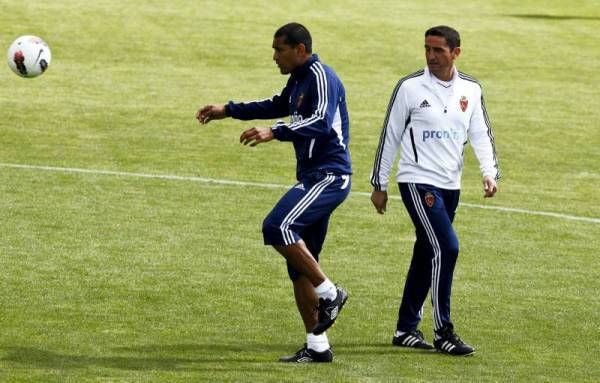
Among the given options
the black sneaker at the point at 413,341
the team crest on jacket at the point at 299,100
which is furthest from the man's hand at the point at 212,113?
the black sneaker at the point at 413,341

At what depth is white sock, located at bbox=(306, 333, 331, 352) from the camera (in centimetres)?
1152

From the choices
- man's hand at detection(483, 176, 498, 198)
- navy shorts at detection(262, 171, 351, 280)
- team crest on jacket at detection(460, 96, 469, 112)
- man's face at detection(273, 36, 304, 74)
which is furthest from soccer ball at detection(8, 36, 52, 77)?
man's hand at detection(483, 176, 498, 198)

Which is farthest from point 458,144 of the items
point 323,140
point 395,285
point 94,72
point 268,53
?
point 268,53

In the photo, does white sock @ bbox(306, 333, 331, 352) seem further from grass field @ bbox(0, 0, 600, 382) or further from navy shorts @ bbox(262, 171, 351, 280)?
navy shorts @ bbox(262, 171, 351, 280)

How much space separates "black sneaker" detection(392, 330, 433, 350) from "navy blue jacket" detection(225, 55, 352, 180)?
147 cm

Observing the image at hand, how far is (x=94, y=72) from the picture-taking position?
3084 centimetres

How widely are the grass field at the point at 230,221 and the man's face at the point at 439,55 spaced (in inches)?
90.0

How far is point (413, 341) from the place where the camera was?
481 inches

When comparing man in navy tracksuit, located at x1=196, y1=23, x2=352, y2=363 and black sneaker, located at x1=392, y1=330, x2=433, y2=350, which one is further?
black sneaker, located at x1=392, y1=330, x2=433, y2=350

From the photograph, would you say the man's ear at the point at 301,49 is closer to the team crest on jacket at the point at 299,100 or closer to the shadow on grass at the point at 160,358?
the team crest on jacket at the point at 299,100

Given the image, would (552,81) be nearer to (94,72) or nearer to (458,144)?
(94,72)

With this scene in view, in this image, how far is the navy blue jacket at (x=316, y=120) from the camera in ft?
37.2

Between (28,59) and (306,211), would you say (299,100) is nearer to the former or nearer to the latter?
(306,211)

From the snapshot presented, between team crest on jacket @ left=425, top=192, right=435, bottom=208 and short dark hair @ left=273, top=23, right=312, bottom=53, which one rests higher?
short dark hair @ left=273, top=23, right=312, bottom=53
